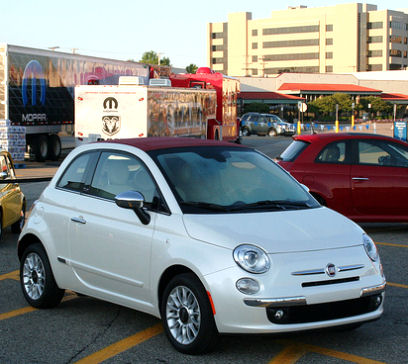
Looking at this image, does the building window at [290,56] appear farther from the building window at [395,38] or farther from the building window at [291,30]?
the building window at [395,38]

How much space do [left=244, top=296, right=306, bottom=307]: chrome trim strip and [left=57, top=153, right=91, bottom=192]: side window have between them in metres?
2.25

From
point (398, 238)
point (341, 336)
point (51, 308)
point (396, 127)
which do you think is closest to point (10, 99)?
point (396, 127)

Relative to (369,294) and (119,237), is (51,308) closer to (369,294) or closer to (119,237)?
(119,237)

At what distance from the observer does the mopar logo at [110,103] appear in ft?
76.7

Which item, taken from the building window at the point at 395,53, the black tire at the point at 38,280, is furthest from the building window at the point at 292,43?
the black tire at the point at 38,280

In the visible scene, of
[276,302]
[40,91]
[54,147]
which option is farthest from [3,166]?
[54,147]

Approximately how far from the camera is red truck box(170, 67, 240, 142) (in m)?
31.3

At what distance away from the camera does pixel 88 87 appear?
77.9ft

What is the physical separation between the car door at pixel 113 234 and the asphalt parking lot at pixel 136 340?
0.35 meters

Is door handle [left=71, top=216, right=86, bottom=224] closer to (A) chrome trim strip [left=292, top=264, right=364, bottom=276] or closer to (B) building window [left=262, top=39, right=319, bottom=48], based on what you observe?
(A) chrome trim strip [left=292, top=264, right=364, bottom=276]

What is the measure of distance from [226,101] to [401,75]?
94.0 meters

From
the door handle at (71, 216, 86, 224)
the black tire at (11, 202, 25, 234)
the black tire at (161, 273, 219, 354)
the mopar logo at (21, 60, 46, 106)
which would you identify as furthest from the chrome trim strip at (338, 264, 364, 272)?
the mopar logo at (21, 60, 46, 106)

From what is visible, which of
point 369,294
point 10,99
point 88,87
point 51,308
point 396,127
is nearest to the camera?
point 369,294

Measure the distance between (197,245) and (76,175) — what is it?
1914 millimetres
